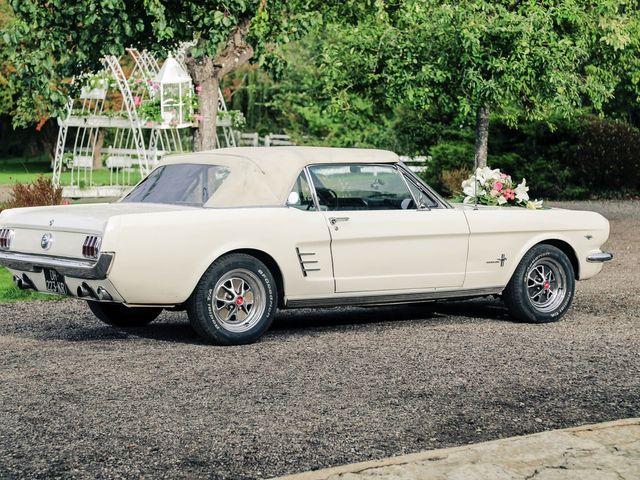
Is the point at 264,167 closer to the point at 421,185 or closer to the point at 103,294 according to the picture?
the point at 421,185

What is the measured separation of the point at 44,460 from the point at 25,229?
367cm

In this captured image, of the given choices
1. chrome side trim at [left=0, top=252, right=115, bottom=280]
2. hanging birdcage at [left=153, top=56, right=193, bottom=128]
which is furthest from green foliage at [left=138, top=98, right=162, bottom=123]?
chrome side trim at [left=0, top=252, right=115, bottom=280]

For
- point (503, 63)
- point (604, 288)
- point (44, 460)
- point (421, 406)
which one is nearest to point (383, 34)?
point (503, 63)

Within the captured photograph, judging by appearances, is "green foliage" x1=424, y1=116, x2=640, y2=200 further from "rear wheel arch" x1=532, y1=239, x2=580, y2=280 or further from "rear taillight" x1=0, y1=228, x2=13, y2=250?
"rear taillight" x1=0, y1=228, x2=13, y2=250

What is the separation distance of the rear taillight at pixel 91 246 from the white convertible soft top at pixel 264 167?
113 centimetres

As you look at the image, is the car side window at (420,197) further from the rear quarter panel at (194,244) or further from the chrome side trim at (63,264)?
the chrome side trim at (63,264)

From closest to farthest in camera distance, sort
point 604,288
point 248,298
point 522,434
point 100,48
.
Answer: point 522,434, point 248,298, point 604,288, point 100,48

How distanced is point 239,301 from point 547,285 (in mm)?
3028

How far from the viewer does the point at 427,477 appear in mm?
5520

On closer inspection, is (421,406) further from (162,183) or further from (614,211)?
(614,211)

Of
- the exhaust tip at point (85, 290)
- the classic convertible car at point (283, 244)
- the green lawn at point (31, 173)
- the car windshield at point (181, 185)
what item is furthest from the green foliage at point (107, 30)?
the green lawn at point (31, 173)

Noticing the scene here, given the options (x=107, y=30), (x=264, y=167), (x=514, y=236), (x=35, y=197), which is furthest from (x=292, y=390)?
(x=35, y=197)

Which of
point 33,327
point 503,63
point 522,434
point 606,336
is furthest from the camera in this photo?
point 503,63

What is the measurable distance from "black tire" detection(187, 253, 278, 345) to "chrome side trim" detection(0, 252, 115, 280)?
2.54 feet
